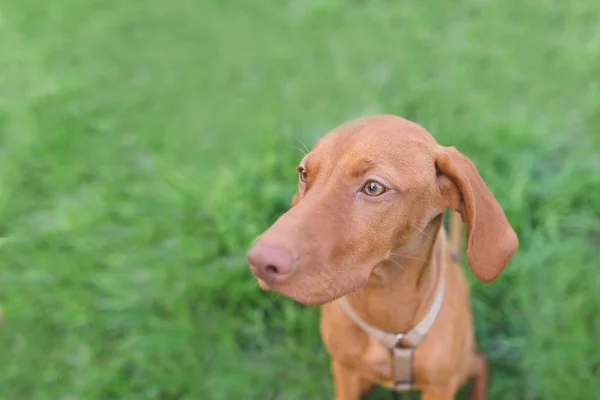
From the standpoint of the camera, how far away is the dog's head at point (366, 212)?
6.20 ft

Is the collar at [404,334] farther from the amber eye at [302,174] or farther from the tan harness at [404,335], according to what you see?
the amber eye at [302,174]

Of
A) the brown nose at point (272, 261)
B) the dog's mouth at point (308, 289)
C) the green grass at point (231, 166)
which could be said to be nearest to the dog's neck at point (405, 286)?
the dog's mouth at point (308, 289)

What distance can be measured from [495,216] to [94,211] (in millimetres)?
2970

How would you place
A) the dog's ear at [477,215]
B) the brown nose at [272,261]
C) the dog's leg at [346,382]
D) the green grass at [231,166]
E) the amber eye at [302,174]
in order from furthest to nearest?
the green grass at [231,166] < the dog's leg at [346,382] < the amber eye at [302,174] < the dog's ear at [477,215] < the brown nose at [272,261]

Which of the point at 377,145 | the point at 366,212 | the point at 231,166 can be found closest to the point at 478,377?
the point at 366,212

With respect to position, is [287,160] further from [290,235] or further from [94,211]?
[290,235]

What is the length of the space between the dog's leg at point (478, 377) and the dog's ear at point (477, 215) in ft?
3.46

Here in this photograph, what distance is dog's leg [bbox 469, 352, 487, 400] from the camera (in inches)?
122

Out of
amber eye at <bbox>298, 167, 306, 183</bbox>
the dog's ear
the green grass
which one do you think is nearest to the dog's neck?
the dog's ear

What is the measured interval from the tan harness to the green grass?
926 millimetres

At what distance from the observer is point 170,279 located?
12.1 feet

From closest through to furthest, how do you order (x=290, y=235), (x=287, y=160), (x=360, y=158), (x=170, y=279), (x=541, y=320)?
(x=290, y=235) < (x=360, y=158) < (x=541, y=320) < (x=170, y=279) < (x=287, y=160)

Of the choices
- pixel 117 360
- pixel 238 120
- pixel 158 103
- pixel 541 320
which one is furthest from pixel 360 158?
pixel 158 103

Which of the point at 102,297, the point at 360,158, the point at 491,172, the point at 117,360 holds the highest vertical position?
the point at 360,158
